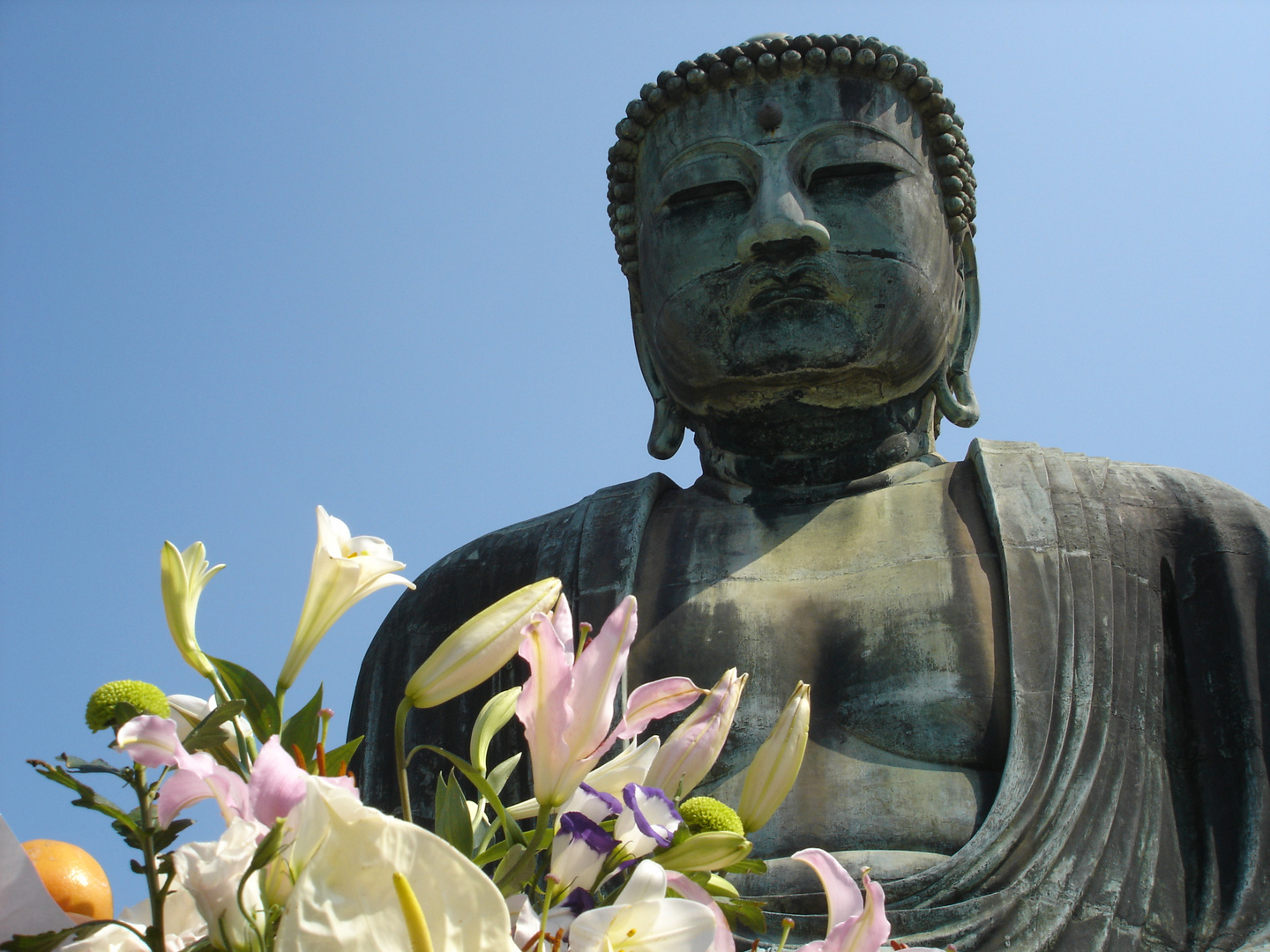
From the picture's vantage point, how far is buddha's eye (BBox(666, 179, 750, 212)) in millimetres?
5371

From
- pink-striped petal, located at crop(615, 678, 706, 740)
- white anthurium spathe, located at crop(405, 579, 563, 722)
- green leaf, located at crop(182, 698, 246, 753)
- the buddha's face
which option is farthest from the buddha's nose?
green leaf, located at crop(182, 698, 246, 753)

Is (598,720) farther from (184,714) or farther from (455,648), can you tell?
(184,714)

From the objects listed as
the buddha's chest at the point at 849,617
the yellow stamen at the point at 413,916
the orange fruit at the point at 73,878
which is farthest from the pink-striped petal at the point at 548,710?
the buddha's chest at the point at 849,617

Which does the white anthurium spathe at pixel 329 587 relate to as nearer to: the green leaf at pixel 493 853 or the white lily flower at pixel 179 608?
the white lily flower at pixel 179 608

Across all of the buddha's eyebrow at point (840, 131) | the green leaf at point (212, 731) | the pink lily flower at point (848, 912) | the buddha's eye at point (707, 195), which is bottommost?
the pink lily flower at point (848, 912)

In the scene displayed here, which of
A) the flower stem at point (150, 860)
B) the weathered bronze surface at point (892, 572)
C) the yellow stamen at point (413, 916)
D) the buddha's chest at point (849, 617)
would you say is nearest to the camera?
the yellow stamen at point (413, 916)

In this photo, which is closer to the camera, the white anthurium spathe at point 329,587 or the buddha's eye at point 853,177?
the white anthurium spathe at point 329,587

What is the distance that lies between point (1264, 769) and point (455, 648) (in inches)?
129

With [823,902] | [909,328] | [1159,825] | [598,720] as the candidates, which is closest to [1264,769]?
[1159,825]

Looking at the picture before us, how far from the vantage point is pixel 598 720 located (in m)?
1.55

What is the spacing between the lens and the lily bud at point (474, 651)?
5.17 feet

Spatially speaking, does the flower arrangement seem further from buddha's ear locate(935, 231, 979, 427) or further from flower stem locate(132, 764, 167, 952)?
buddha's ear locate(935, 231, 979, 427)

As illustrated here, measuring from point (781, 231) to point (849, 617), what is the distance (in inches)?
53.8

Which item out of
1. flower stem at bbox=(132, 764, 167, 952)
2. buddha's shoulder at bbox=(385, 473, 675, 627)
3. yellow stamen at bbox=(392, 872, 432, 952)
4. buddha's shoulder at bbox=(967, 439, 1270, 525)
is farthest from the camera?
buddha's shoulder at bbox=(385, 473, 675, 627)
